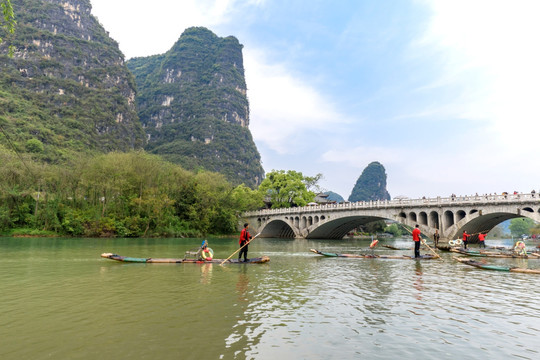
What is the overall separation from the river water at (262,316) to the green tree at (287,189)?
67725 millimetres

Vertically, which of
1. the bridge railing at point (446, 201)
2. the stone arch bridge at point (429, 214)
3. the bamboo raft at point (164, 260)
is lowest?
the bamboo raft at point (164, 260)

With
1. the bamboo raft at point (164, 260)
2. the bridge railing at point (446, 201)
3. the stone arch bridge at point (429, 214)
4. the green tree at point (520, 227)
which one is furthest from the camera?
the green tree at point (520, 227)

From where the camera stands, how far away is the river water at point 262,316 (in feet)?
22.6

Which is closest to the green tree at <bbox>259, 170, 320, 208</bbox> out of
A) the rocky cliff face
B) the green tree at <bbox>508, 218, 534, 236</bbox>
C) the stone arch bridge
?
the stone arch bridge

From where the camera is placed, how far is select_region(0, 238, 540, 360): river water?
6.90 m

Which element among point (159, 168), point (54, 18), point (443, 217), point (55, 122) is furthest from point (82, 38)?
point (443, 217)

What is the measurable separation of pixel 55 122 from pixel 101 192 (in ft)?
297

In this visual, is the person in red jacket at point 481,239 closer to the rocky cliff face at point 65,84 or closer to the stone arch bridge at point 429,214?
the stone arch bridge at point 429,214

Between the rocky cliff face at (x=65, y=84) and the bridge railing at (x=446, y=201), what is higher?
the rocky cliff face at (x=65, y=84)

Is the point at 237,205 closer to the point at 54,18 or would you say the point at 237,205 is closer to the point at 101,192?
the point at 101,192

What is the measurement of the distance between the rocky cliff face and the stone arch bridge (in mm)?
71956

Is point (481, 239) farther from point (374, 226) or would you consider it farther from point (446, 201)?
point (374, 226)

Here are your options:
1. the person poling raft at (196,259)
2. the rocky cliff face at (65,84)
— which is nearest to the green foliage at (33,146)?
the rocky cliff face at (65,84)

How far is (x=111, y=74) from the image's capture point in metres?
171
